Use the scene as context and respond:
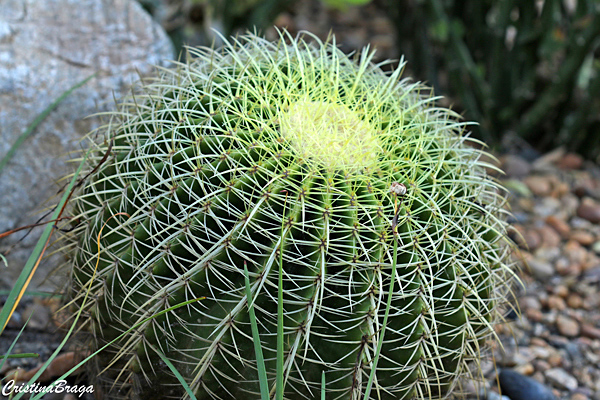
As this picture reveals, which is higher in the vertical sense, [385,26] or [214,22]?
[214,22]

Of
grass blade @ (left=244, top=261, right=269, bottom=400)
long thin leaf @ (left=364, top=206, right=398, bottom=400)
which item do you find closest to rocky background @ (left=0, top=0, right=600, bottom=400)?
long thin leaf @ (left=364, top=206, right=398, bottom=400)

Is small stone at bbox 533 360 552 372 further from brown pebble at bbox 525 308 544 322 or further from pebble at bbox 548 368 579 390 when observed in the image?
brown pebble at bbox 525 308 544 322

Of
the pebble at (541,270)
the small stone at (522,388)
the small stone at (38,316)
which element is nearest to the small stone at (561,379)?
the small stone at (522,388)

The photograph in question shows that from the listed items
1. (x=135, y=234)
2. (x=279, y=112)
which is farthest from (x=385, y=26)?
(x=135, y=234)

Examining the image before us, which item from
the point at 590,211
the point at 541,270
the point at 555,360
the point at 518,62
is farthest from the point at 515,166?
the point at 555,360

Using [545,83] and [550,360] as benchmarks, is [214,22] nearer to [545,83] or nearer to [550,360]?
[545,83]

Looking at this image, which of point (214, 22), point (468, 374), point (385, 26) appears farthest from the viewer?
point (385, 26)

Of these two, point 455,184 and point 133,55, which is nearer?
point 455,184
